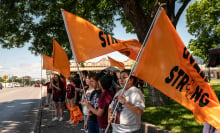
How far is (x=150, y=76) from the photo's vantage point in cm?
283

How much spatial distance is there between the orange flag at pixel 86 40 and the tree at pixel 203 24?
25615mm

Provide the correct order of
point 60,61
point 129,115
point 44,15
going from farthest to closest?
point 44,15
point 60,61
point 129,115

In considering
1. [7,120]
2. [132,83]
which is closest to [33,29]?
[7,120]

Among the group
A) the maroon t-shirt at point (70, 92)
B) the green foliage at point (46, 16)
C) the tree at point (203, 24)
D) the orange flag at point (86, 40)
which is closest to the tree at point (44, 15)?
the green foliage at point (46, 16)

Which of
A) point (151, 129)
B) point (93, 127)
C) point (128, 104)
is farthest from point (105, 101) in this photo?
point (151, 129)

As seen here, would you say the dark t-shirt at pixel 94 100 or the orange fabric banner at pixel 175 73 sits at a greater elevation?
the orange fabric banner at pixel 175 73

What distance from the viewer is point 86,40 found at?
3.87 meters

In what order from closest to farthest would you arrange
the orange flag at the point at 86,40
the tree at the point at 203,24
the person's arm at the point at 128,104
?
the person's arm at the point at 128,104 < the orange flag at the point at 86,40 < the tree at the point at 203,24

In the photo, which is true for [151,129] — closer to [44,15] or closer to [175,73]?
[175,73]

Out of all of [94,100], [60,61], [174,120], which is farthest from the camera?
[60,61]

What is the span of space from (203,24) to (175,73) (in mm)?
28845

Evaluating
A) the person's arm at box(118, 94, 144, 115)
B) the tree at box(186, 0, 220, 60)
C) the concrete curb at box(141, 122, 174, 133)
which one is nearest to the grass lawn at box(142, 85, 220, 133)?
the concrete curb at box(141, 122, 174, 133)

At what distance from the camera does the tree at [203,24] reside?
27.2 m

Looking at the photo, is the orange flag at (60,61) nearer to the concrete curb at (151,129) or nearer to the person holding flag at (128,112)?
the concrete curb at (151,129)
